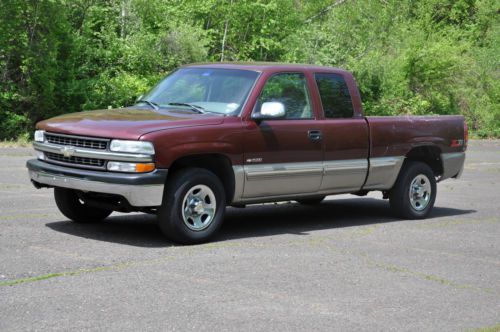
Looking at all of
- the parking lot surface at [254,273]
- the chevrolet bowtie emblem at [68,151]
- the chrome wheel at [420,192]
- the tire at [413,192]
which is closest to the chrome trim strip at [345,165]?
the parking lot surface at [254,273]

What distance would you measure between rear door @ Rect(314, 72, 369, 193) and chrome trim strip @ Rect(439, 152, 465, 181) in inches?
69.5

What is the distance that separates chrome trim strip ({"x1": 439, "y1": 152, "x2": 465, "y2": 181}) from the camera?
12.4m

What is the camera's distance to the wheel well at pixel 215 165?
927 cm

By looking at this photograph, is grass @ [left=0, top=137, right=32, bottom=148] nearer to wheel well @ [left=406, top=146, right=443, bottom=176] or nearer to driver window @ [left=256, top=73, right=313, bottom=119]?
wheel well @ [left=406, top=146, right=443, bottom=176]

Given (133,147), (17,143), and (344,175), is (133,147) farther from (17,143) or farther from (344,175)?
(17,143)

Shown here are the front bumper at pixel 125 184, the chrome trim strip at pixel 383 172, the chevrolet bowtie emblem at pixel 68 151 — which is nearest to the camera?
the front bumper at pixel 125 184

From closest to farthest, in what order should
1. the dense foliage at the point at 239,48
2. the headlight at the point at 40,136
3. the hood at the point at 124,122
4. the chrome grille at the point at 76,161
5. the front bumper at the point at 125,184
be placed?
the front bumper at the point at 125,184, the hood at the point at 124,122, the chrome grille at the point at 76,161, the headlight at the point at 40,136, the dense foliage at the point at 239,48

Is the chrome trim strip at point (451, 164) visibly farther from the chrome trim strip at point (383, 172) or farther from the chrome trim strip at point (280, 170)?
the chrome trim strip at point (280, 170)

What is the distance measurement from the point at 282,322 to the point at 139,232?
3.87 m

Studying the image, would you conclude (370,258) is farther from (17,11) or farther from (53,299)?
(17,11)

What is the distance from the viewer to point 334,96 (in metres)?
11.0

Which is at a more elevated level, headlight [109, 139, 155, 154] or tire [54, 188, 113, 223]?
headlight [109, 139, 155, 154]

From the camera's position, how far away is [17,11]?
2367cm

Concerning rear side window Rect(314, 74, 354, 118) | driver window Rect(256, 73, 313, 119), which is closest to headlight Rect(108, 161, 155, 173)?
driver window Rect(256, 73, 313, 119)
